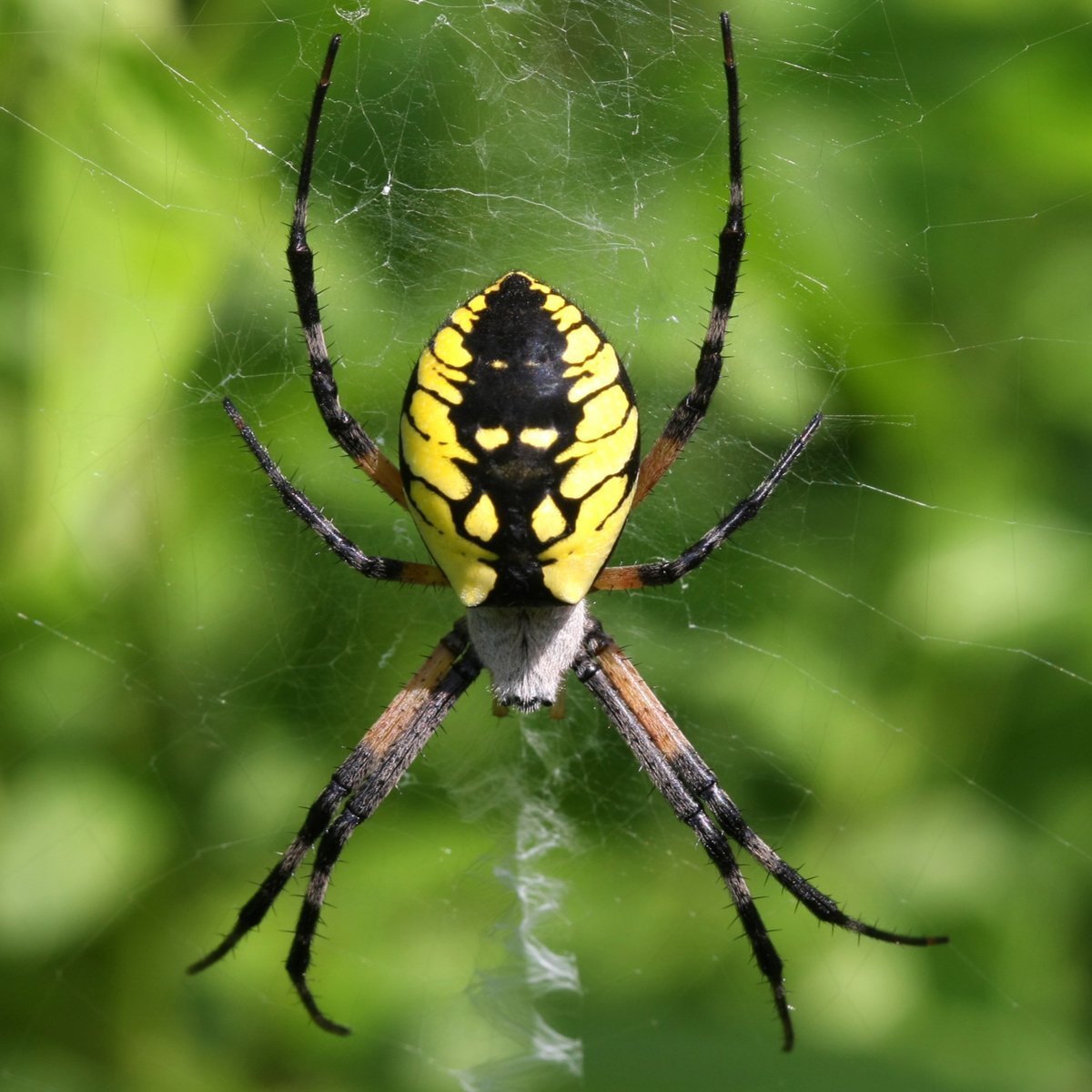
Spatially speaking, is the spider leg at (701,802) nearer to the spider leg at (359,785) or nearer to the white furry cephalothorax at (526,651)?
the white furry cephalothorax at (526,651)

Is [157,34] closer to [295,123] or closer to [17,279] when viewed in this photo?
[295,123]

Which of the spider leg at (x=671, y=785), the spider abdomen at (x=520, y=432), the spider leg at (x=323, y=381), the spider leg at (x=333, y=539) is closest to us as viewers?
the spider abdomen at (x=520, y=432)

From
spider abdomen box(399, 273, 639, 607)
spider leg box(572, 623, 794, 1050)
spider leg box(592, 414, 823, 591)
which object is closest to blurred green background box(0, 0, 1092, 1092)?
spider leg box(572, 623, 794, 1050)

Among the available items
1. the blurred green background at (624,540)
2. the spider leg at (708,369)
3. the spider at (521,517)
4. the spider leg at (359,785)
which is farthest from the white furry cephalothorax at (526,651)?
the spider leg at (708,369)

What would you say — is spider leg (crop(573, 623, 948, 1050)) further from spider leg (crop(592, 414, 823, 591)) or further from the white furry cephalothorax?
spider leg (crop(592, 414, 823, 591))

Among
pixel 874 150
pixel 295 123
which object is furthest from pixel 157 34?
pixel 874 150

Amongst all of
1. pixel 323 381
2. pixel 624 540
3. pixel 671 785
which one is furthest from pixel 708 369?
pixel 671 785

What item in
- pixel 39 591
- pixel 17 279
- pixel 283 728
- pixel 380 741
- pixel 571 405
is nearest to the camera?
pixel 571 405

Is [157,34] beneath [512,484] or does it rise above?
above
